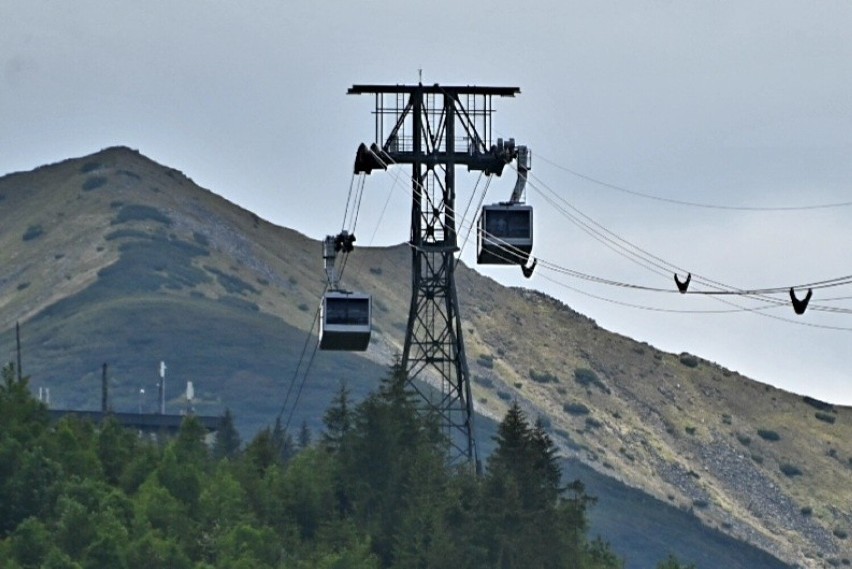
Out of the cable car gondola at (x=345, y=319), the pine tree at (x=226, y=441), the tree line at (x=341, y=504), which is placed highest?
the pine tree at (x=226, y=441)

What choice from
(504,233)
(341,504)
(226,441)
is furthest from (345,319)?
(226,441)

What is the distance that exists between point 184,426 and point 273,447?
132 inches

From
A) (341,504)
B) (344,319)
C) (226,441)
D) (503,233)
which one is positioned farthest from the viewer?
(226,441)

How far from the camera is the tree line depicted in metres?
113

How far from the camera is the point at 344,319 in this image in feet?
340

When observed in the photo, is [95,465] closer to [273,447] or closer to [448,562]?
[273,447]

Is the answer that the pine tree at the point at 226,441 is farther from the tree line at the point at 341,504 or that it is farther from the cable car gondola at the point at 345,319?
the cable car gondola at the point at 345,319

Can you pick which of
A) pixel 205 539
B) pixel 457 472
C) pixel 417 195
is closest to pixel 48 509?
pixel 205 539

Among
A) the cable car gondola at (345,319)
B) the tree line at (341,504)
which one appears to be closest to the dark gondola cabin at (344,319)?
the cable car gondola at (345,319)

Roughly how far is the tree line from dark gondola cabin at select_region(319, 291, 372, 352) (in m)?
8.85

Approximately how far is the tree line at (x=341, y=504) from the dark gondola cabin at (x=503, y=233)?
18801 mm

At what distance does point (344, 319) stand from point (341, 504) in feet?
54.7

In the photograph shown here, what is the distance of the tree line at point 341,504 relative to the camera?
113438 millimetres

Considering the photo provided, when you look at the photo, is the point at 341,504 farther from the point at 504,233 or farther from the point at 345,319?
the point at 504,233
